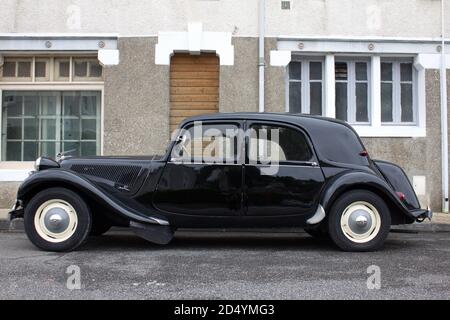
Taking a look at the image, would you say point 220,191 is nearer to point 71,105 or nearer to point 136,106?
point 136,106

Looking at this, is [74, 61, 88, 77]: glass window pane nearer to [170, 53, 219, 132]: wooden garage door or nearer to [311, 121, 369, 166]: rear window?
[170, 53, 219, 132]: wooden garage door

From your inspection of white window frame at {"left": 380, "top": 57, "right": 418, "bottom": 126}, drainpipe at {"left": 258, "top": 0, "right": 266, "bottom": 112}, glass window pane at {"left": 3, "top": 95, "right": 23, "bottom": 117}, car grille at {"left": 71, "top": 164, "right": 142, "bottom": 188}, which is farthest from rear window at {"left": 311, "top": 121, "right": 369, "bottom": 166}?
glass window pane at {"left": 3, "top": 95, "right": 23, "bottom": 117}

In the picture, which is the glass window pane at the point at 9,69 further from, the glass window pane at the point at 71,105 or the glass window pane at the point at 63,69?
the glass window pane at the point at 71,105

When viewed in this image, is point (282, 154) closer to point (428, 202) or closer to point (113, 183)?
point (113, 183)

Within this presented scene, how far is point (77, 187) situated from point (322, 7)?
22.6 feet

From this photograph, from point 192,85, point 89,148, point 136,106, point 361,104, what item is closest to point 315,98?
point 361,104

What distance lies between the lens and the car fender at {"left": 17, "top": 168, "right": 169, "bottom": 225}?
627 centimetres

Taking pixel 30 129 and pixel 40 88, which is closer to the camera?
pixel 40 88

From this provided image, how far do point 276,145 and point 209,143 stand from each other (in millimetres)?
786

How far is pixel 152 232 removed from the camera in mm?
6375

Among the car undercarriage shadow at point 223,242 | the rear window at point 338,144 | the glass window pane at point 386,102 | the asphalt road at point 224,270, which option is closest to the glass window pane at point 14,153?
the car undercarriage shadow at point 223,242

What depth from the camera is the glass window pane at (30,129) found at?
11.4m

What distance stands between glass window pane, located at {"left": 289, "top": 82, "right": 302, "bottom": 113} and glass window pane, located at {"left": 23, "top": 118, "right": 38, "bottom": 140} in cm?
514

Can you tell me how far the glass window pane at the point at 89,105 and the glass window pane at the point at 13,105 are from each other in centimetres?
126
